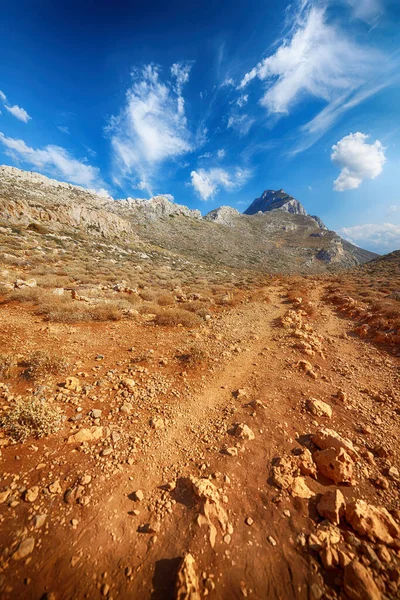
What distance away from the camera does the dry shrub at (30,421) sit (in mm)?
3557

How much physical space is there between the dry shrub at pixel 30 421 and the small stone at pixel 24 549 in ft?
4.86

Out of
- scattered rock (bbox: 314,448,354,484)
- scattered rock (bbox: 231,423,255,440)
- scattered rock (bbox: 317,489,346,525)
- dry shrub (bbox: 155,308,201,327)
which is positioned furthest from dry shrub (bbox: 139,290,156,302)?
scattered rock (bbox: 317,489,346,525)

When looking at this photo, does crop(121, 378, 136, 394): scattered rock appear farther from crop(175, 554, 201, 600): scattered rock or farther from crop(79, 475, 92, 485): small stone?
crop(175, 554, 201, 600): scattered rock

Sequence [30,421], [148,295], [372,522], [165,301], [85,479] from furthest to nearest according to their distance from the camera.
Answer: [148,295], [165,301], [30,421], [85,479], [372,522]

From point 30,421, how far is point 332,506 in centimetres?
471

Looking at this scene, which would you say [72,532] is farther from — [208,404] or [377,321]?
[377,321]

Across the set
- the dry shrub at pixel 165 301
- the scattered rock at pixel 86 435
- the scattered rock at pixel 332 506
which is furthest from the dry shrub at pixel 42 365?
the dry shrub at pixel 165 301

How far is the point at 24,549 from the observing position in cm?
233

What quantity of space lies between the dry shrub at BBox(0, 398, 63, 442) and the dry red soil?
121 millimetres

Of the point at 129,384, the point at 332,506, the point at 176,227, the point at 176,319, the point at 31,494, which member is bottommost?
the point at 332,506

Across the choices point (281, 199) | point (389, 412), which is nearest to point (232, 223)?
point (281, 199)

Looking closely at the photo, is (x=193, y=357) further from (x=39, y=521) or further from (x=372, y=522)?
(x=372, y=522)

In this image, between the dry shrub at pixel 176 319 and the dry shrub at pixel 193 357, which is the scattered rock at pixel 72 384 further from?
the dry shrub at pixel 176 319

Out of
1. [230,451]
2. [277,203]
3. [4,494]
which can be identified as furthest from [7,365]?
[277,203]
